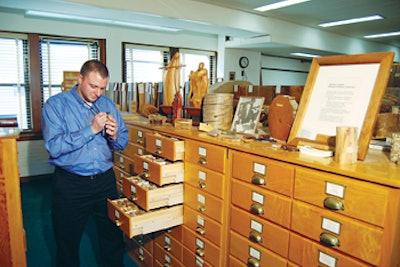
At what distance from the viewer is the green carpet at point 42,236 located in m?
2.65

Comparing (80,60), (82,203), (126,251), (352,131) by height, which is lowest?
(126,251)

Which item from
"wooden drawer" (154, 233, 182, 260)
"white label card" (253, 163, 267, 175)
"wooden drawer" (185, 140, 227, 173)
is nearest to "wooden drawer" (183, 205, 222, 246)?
"wooden drawer" (154, 233, 182, 260)

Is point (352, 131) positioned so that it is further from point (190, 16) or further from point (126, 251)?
point (190, 16)

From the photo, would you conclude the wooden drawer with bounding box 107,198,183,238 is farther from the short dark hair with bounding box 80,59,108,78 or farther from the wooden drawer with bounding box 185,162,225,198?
the short dark hair with bounding box 80,59,108,78

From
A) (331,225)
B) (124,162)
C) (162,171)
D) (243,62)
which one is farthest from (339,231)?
(243,62)

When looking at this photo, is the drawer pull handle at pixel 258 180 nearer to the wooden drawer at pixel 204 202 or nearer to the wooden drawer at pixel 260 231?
the wooden drawer at pixel 260 231

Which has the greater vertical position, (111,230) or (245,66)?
(245,66)

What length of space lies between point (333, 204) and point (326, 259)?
221 millimetres

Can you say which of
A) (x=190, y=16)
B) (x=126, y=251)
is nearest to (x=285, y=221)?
(x=126, y=251)

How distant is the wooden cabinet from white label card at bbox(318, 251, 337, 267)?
4.24ft

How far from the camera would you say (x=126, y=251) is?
2.79 metres

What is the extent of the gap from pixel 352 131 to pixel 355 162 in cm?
12

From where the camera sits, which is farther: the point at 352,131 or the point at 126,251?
the point at 126,251

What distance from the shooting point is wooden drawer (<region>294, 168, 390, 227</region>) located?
99 cm
